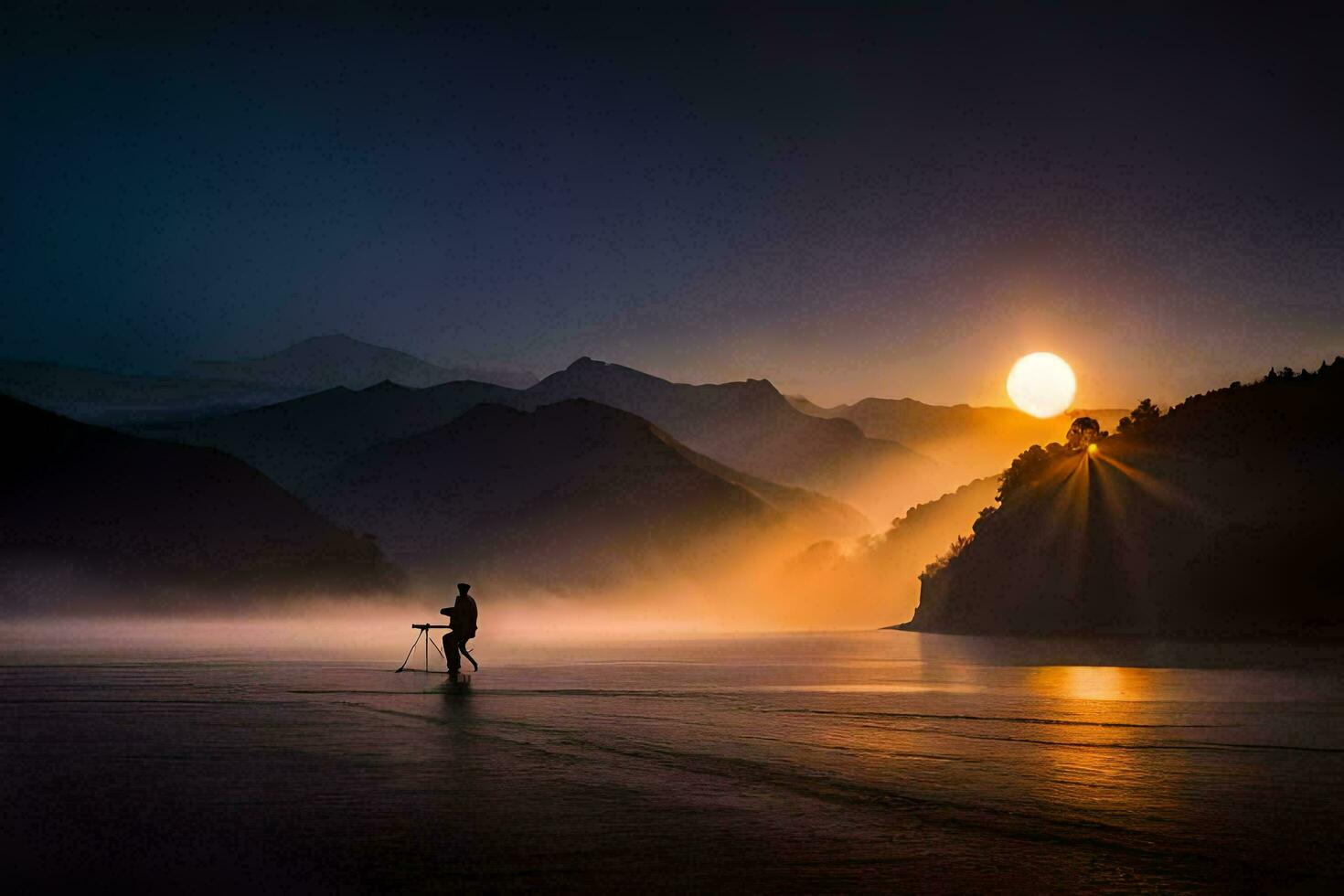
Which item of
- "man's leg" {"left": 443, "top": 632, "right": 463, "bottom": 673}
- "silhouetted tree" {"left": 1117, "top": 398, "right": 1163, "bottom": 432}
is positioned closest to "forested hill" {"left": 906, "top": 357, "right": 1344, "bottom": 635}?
"silhouetted tree" {"left": 1117, "top": 398, "right": 1163, "bottom": 432}

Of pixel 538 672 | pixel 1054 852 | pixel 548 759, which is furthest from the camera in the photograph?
pixel 538 672

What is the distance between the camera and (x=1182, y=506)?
116250mm

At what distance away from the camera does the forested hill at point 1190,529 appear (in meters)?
102

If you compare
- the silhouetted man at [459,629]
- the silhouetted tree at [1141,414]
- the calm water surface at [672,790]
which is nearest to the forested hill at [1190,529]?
the silhouetted tree at [1141,414]

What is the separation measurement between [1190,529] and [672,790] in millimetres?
106457

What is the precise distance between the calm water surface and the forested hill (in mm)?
75759

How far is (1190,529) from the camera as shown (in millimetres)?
113125

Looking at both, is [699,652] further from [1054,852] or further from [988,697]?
[1054,852]

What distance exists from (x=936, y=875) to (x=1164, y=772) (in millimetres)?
7639

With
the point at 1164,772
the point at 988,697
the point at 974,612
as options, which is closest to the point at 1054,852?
the point at 1164,772

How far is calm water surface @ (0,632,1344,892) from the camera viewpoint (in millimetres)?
10641

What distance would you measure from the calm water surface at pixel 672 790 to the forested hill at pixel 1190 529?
2983 inches

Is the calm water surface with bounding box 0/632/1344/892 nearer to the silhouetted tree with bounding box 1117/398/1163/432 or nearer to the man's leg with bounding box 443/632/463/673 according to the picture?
the man's leg with bounding box 443/632/463/673

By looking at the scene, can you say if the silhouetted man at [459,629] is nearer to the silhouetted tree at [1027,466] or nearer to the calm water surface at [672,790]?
the calm water surface at [672,790]
